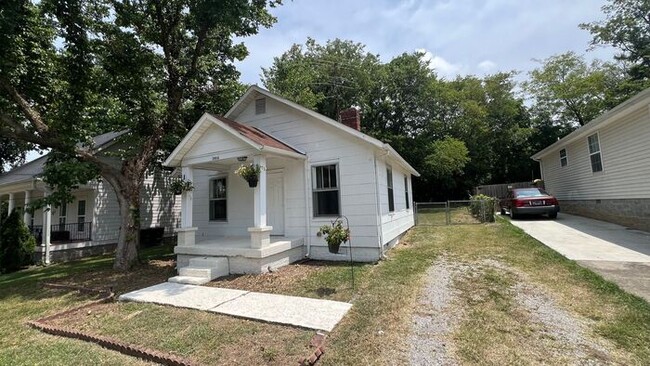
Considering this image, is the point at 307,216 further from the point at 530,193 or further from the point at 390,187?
the point at 530,193

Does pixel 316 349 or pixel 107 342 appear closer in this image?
pixel 316 349

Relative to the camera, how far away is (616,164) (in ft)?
36.1

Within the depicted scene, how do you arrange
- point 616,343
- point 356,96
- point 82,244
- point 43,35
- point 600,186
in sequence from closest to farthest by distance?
point 616,343
point 43,35
point 600,186
point 82,244
point 356,96

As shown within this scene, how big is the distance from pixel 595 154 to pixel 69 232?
24582 millimetres

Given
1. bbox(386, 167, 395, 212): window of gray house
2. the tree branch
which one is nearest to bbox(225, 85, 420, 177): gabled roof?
bbox(386, 167, 395, 212): window of gray house

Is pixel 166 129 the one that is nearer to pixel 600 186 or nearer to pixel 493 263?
pixel 493 263

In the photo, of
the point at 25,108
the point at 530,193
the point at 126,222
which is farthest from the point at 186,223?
the point at 530,193

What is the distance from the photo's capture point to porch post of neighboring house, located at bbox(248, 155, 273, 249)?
7301 millimetres

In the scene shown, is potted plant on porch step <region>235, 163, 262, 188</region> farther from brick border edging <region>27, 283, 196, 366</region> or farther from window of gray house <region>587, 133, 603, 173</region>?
Result: window of gray house <region>587, 133, 603, 173</region>

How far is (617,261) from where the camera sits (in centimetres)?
651

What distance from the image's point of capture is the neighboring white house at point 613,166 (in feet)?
31.3

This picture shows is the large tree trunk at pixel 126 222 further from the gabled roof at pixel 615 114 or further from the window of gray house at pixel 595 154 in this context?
the window of gray house at pixel 595 154

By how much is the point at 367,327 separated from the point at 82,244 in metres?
14.5

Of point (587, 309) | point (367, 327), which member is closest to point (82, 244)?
point (367, 327)
